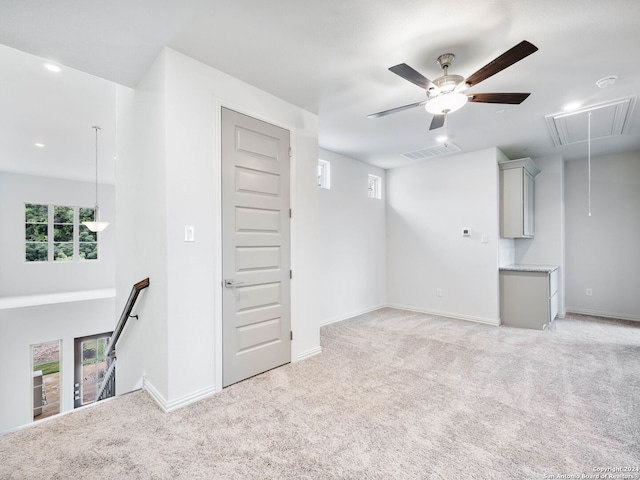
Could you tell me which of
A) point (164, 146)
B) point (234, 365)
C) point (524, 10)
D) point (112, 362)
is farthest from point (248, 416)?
point (524, 10)

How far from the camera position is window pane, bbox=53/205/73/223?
717cm

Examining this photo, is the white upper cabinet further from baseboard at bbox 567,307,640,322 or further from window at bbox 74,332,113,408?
window at bbox 74,332,113,408

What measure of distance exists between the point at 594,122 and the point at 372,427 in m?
4.29

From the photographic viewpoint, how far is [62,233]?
727 cm

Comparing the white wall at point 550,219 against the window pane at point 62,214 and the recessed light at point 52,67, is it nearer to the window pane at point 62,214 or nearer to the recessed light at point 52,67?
the recessed light at point 52,67

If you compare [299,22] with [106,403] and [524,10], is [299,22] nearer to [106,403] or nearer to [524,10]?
[524,10]

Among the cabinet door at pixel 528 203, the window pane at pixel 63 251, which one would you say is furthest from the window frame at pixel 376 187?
the window pane at pixel 63 251

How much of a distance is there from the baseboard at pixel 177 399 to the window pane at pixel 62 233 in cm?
687

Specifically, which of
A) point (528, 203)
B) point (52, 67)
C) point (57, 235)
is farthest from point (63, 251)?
point (528, 203)

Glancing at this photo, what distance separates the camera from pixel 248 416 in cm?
212

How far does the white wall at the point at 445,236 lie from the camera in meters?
4.64

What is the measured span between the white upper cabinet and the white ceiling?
103 cm

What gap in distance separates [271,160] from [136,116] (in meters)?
1.30

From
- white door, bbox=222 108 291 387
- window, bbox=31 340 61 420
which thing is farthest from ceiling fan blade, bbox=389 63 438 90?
window, bbox=31 340 61 420
